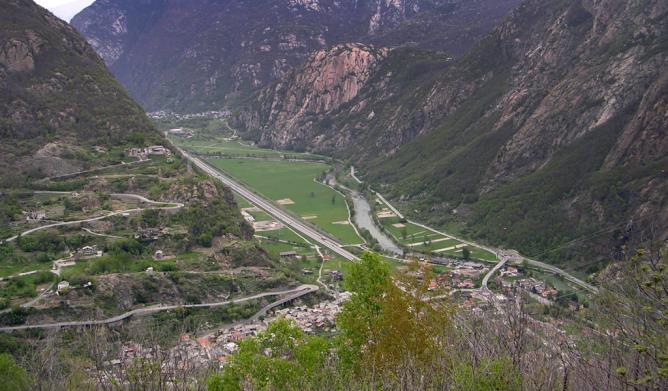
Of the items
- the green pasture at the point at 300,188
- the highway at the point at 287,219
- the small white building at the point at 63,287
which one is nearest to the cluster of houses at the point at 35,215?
the small white building at the point at 63,287

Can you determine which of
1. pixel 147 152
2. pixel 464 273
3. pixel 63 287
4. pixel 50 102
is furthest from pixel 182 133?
pixel 63 287

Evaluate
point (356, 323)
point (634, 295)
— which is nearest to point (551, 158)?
point (356, 323)

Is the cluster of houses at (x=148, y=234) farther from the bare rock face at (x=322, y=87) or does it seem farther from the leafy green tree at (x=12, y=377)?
the bare rock face at (x=322, y=87)

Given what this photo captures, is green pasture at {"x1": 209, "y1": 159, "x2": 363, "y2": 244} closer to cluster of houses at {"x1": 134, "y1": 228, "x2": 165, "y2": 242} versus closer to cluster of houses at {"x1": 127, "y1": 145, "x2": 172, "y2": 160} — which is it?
cluster of houses at {"x1": 127, "y1": 145, "x2": 172, "y2": 160}

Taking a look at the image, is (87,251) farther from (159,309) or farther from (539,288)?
(539,288)

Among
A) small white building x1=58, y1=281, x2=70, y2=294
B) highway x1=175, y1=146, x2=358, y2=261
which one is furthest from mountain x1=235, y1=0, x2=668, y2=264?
small white building x1=58, y1=281, x2=70, y2=294
